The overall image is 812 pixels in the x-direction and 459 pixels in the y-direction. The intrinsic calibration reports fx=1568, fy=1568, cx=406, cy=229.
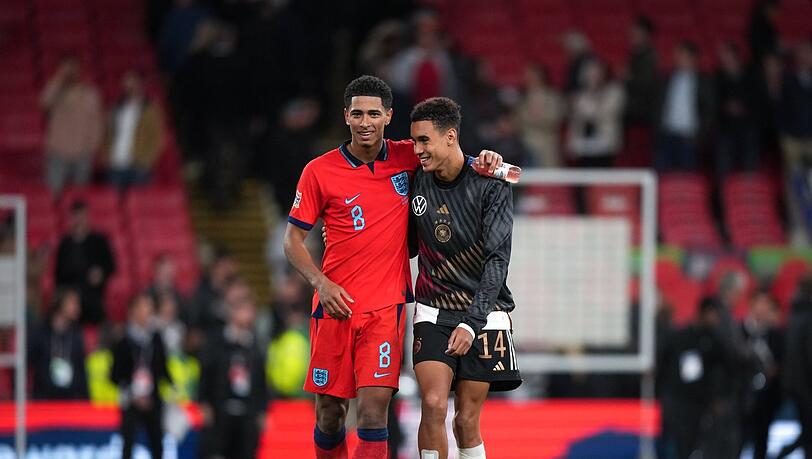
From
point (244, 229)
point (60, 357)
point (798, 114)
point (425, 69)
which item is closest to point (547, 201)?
point (425, 69)

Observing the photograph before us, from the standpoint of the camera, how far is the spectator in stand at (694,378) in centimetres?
1501

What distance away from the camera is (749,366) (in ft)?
49.7

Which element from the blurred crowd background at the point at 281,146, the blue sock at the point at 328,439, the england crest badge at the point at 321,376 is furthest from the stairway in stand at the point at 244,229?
the england crest badge at the point at 321,376

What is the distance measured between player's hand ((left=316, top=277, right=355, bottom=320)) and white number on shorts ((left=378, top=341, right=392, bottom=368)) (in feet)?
0.82

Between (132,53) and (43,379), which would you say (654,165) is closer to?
(132,53)

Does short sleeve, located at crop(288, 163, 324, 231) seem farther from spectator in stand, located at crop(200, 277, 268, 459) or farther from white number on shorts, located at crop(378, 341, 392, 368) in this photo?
spectator in stand, located at crop(200, 277, 268, 459)

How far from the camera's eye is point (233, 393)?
14.4 meters

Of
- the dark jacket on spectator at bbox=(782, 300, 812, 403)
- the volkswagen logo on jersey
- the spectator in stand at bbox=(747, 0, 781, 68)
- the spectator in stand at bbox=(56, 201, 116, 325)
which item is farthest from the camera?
the spectator in stand at bbox=(747, 0, 781, 68)

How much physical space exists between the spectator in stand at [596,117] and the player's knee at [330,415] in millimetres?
10484

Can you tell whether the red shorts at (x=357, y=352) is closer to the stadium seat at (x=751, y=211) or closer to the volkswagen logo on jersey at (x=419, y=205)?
the volkswagen logo on jersey at (x=419, y=205)

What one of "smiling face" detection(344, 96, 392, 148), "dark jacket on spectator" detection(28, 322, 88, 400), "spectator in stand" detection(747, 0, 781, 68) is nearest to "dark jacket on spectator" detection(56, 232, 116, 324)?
"dark jacket on spectator" detection(28, 322, 88, 400)

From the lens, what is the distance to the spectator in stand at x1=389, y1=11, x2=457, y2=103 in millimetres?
18172

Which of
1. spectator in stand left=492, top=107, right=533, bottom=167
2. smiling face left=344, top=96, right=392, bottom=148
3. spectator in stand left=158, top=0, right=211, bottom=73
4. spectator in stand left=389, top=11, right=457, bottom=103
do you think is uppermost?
spectator in stand left=158, top=0, right=211, bottom=73

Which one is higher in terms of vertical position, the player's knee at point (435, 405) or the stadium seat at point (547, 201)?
the stadium seat at point (547, 201)
